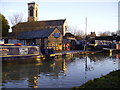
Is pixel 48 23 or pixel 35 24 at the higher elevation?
pixel 48 23

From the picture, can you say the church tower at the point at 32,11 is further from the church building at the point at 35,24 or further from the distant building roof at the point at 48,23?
the distant building roof at the point at 48,23

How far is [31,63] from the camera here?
1659 cm

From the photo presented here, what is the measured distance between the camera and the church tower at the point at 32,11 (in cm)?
6059

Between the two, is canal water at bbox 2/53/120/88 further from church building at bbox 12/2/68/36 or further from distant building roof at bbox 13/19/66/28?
distant building roof at bbox 13/19/66/28

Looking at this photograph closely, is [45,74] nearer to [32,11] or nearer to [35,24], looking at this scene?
[35,24]

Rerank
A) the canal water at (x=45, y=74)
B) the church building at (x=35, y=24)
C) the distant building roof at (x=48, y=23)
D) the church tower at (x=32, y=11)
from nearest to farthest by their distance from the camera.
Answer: the canal water at (x=45, y=74), the church building at (x=35, y=24), the distant building roof at (x=48, y=23), the church tower at (x=32, y=11)

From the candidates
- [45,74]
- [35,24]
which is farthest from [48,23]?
[45,74]

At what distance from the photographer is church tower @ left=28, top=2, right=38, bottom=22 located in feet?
199

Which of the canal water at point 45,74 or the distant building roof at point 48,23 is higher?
the distant building roof at point 48,23

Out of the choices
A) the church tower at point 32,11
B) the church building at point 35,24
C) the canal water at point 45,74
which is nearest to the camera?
the canal water at point 45,74

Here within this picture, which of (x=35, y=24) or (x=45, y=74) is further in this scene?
(x=35, y=24)

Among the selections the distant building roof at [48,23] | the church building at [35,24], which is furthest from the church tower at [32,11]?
the distant building roof at [48,23]

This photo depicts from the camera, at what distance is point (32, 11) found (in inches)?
2408

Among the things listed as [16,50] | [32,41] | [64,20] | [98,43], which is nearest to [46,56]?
[16,50]
